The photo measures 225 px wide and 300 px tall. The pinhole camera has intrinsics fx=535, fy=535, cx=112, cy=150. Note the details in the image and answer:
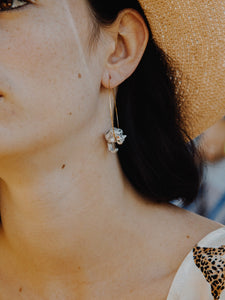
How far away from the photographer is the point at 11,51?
1.57 m

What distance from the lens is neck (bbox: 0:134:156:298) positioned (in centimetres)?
182

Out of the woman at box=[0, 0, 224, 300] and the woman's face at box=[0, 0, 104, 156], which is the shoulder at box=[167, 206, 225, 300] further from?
the woman's face at box=[0, 0, 104, 156]

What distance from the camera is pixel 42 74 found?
1.60m

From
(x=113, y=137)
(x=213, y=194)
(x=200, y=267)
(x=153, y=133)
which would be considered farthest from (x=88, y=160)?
(x=213, y=194)

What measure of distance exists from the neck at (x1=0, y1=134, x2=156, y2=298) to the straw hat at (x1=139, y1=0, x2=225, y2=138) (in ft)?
1.32

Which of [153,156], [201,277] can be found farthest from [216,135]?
[201,277]

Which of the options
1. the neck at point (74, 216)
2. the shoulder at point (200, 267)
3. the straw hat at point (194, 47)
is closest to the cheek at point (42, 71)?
the neck at point (74, 216)

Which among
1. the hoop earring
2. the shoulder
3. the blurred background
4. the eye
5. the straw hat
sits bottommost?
the blurred background

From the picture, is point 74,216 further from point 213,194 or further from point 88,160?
point 213,194

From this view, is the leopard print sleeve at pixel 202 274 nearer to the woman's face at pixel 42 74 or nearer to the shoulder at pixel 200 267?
the shoulder at pixel 200 267

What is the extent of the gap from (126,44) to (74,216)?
2.09 feet

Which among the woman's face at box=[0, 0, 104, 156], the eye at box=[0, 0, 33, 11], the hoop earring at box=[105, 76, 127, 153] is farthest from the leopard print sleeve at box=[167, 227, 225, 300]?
the eye at box=[0, 0, 33, 11]

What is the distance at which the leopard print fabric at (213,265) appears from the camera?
172 cm

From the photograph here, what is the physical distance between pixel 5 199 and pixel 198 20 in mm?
935
